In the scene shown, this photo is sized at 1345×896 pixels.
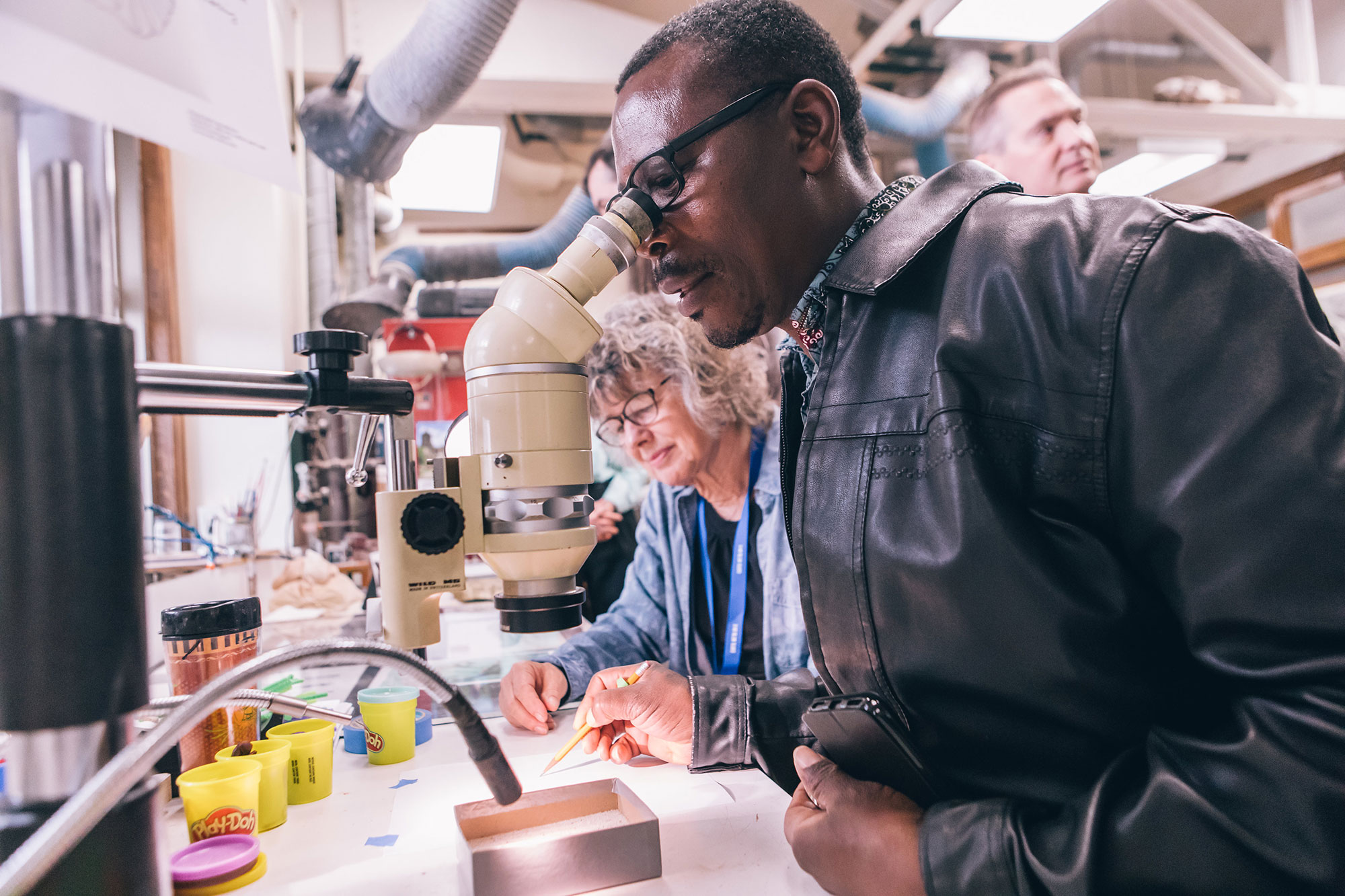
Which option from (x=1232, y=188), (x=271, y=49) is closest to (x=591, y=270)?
(x=271, y=49)

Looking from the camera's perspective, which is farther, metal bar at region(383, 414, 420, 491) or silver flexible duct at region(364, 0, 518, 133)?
silver flexible duct at region(364, 0, 518, 133)

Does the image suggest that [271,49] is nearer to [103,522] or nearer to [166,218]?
[103,522]

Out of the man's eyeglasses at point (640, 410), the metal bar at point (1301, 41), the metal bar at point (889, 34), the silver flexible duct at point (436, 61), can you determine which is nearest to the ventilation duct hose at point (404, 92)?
the silver flexible duct at point (436, 61)

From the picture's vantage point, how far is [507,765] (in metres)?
0.59

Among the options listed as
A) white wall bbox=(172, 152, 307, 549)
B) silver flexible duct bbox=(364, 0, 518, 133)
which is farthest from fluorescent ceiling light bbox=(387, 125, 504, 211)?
silver flexible duct bbox=(364, 0, 518, 133)

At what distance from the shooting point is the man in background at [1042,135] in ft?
8.04

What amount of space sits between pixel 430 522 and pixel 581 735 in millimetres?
476

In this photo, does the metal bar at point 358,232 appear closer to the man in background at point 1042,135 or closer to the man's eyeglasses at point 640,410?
the man's eyeglasses at point 640,410

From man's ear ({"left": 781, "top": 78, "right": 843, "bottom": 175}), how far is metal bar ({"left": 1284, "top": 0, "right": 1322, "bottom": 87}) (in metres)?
5.02

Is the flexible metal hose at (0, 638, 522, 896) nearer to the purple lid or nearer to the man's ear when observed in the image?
the purple lid

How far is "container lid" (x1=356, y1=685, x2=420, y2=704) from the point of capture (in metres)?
1.16

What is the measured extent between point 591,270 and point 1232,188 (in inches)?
262

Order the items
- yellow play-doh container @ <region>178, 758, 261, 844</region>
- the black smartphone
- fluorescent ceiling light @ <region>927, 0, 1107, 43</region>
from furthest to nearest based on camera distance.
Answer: fluorescent ceiling light @ <region>927, 0, 1107, 43</region>, yellow play-doh container @ <region>178, 758, 261, 844</region>, the black smartphone

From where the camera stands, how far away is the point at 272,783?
91 cm
